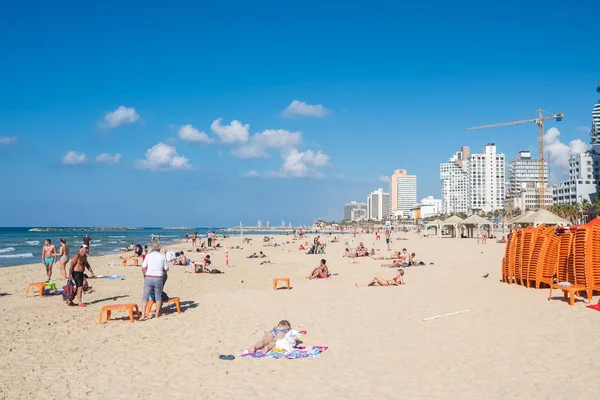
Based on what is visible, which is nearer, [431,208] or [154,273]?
[154,273]

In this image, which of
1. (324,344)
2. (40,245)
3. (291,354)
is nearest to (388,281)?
(324,344)

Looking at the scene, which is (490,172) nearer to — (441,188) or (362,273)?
(441,188)

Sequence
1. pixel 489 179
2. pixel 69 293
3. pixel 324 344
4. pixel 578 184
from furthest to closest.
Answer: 1. pixel 489 179
2. pixel 578 184
3. pixel 69 293
4. pixel 324 344

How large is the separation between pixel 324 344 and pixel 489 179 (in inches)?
6873

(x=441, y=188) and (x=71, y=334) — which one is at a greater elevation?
(x=441, y=188)

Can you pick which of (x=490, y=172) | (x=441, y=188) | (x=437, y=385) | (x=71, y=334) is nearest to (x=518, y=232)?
(x=437, y=385)

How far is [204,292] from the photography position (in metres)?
13.7

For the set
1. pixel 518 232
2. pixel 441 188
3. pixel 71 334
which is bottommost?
pixel 71 334

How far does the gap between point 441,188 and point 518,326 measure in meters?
196

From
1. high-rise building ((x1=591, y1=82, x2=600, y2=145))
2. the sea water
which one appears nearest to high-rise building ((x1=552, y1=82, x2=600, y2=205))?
high-rise building ((x1=591, y1=82, x2=600, y2=145))

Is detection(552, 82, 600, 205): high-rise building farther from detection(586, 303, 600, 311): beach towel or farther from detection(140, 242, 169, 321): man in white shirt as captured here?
detection(140, 242, 169, 321): man in white shirt

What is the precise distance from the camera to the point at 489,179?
552 ft

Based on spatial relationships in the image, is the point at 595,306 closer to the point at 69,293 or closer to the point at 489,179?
the point at 69,293

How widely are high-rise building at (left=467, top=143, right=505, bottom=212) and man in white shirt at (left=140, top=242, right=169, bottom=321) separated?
17155cm
